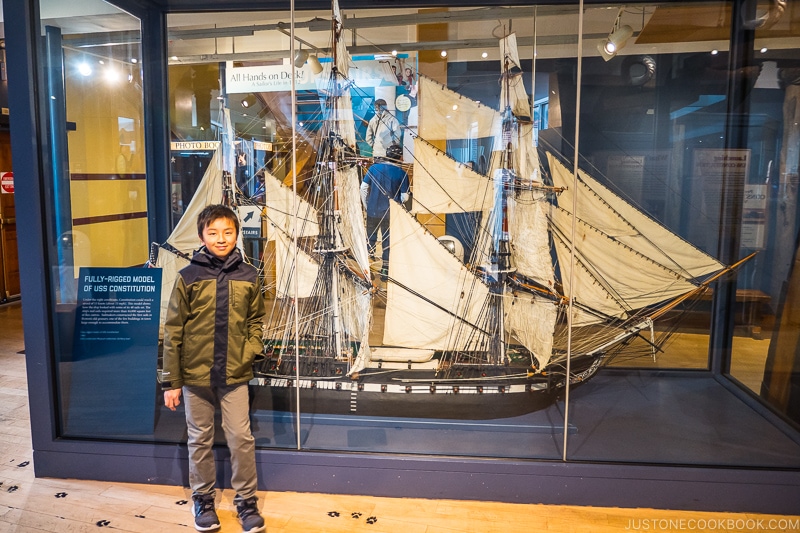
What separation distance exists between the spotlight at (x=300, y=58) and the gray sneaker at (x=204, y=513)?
6.75 feet

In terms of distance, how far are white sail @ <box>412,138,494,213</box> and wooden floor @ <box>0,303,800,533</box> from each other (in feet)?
4.70

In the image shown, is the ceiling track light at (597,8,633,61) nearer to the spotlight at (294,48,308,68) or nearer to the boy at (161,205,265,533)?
the spotlight at (294,48,308,68)

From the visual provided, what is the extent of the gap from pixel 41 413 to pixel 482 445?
7.29 ft

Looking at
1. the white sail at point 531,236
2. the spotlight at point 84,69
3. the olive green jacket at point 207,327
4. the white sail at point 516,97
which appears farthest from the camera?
the spotlight at point 84,69

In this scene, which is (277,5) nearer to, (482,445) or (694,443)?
(482,445)

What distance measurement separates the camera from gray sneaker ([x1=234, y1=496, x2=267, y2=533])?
246cm

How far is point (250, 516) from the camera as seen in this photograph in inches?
97.8

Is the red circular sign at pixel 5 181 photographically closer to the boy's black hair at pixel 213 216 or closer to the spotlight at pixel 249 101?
the spotlight at pixel 249 101

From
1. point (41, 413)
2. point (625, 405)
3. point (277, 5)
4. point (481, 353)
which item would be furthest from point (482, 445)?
point (277, 5)

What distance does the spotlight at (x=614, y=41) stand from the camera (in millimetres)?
2902

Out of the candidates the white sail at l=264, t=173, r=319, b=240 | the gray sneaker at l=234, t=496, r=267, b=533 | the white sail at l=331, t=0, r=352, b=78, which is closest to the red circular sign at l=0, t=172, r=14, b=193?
the white sail at l=264, t=173, r=319, b=240

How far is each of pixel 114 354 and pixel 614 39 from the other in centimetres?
299

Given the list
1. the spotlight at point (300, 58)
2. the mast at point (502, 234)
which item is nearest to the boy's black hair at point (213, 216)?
the spotlight at point (300, 58)

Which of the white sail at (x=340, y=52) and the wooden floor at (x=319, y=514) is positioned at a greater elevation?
the white sail at (x=340, y=52)
